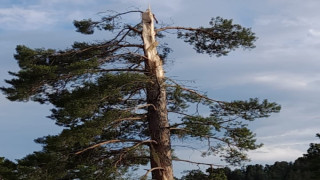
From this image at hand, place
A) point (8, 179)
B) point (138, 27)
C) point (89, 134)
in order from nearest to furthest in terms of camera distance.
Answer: point (89, 134)
point (138, 27)
point (8, 179)

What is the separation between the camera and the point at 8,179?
1888 centimetres

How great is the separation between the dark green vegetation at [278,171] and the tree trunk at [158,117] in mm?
1092

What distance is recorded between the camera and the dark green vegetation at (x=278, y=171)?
14317 mm

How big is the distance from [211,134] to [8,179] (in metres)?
8.44

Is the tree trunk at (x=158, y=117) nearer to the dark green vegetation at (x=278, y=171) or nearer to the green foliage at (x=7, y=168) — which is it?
the dark green vegetation at (x=278, y=171)

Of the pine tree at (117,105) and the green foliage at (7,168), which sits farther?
the green foliage at (7,168)

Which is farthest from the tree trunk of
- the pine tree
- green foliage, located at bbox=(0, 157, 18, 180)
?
green foliage, located at bbox=(0, 157, 18, 180)

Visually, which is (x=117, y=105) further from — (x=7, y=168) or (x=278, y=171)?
(x=278, y=171)

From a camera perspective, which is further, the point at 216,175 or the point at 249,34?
the point at 249,34

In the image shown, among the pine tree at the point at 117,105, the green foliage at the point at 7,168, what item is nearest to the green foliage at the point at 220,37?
the pine tree at the point at 117,105

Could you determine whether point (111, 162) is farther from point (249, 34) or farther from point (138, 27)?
→ point (249, 34)

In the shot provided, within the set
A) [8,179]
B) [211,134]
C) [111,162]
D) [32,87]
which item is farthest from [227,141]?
[8,179]

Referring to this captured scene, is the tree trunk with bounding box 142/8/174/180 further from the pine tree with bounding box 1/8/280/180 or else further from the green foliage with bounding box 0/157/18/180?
the green foliage with bounding box 0/157/18/180

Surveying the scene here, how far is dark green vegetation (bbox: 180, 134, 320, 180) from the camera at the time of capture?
564 inches
